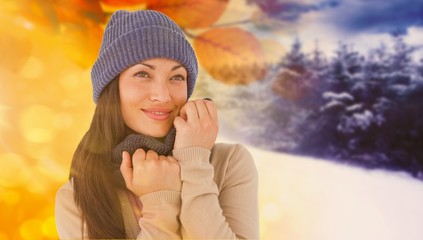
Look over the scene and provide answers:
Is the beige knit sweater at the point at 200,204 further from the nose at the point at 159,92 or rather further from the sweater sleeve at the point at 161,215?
the nose at the point at 159,92

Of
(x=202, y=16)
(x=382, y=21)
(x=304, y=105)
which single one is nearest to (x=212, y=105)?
(x=202, y=16)

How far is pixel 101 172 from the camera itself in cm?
96

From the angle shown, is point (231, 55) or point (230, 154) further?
point (231, 55)

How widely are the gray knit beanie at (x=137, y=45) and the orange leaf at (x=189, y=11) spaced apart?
1.08 ft

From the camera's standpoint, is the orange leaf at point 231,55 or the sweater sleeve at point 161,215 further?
the orange leaf at point 231,55

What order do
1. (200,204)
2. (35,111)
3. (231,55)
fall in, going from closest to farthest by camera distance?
1. (200,204)
2. (35,111)
3. (231,55)

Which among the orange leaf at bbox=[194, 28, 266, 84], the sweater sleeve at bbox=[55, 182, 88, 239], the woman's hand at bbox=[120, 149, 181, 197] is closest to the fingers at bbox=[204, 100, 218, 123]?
the woman's hand at bbox=[120, 149, 181, 197]

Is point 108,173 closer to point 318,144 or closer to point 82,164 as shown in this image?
point 82,164

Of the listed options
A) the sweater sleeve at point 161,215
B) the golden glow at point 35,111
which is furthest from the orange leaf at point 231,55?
the sweater sleeve at point 161,215

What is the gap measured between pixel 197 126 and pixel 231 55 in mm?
588

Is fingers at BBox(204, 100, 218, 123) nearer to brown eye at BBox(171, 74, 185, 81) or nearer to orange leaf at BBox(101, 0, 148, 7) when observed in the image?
brown eye at BBox(171, 74, 185, 81)

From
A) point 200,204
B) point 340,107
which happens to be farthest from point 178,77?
point 340,107

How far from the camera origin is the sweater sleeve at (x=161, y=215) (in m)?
0.82

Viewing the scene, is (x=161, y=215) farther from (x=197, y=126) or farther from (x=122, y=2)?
(x=122, y=2)
